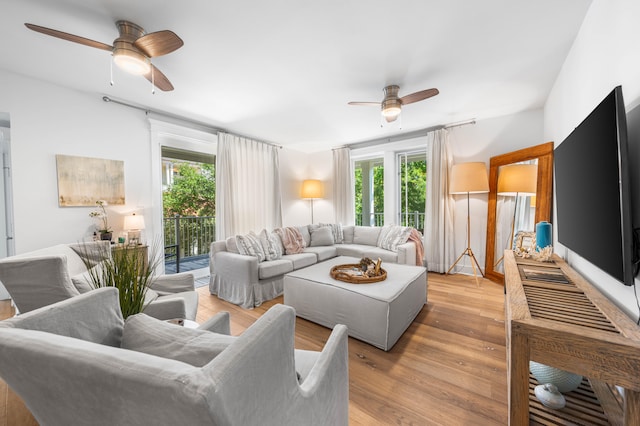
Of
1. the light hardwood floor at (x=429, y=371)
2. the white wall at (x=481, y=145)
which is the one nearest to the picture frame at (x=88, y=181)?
the light hardwood floor at (x=429, y=371)

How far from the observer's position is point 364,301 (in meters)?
2.00

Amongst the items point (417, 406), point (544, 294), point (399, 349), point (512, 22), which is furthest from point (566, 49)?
point (417, 406)

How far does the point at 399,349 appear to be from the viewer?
1.96m

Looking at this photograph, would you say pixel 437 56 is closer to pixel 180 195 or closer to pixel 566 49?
pixel 566 49

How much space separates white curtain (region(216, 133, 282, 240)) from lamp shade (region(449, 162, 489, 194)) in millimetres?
3190

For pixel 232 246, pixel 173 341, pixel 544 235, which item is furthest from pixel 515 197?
pixel 173 341

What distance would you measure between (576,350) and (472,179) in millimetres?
3023

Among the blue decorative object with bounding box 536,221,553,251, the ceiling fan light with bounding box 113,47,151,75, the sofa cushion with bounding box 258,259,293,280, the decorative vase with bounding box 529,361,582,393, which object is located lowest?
the decorative vase with bounding box 529,361,582,393

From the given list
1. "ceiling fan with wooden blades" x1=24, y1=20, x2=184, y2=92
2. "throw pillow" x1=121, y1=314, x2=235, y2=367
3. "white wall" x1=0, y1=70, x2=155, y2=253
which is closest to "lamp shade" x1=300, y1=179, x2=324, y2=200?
"white wall" x1=0, y1=70, x2=155, y2=253

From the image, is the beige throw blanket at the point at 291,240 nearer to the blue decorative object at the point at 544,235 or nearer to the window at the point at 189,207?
the window at the point at 189,207

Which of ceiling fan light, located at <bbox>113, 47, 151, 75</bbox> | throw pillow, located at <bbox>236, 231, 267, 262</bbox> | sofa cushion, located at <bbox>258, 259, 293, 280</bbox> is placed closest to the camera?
ceiling fan light, located at <bbox>113, 47, 151, 75</bbox>

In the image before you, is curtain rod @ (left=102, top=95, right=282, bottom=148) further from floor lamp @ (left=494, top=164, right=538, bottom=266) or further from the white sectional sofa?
floor lamp @ (left=494, top=164, right=538, bottom=266)

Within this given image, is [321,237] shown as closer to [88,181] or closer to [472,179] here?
[472,179]

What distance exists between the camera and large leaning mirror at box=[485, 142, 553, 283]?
275 centimetres
